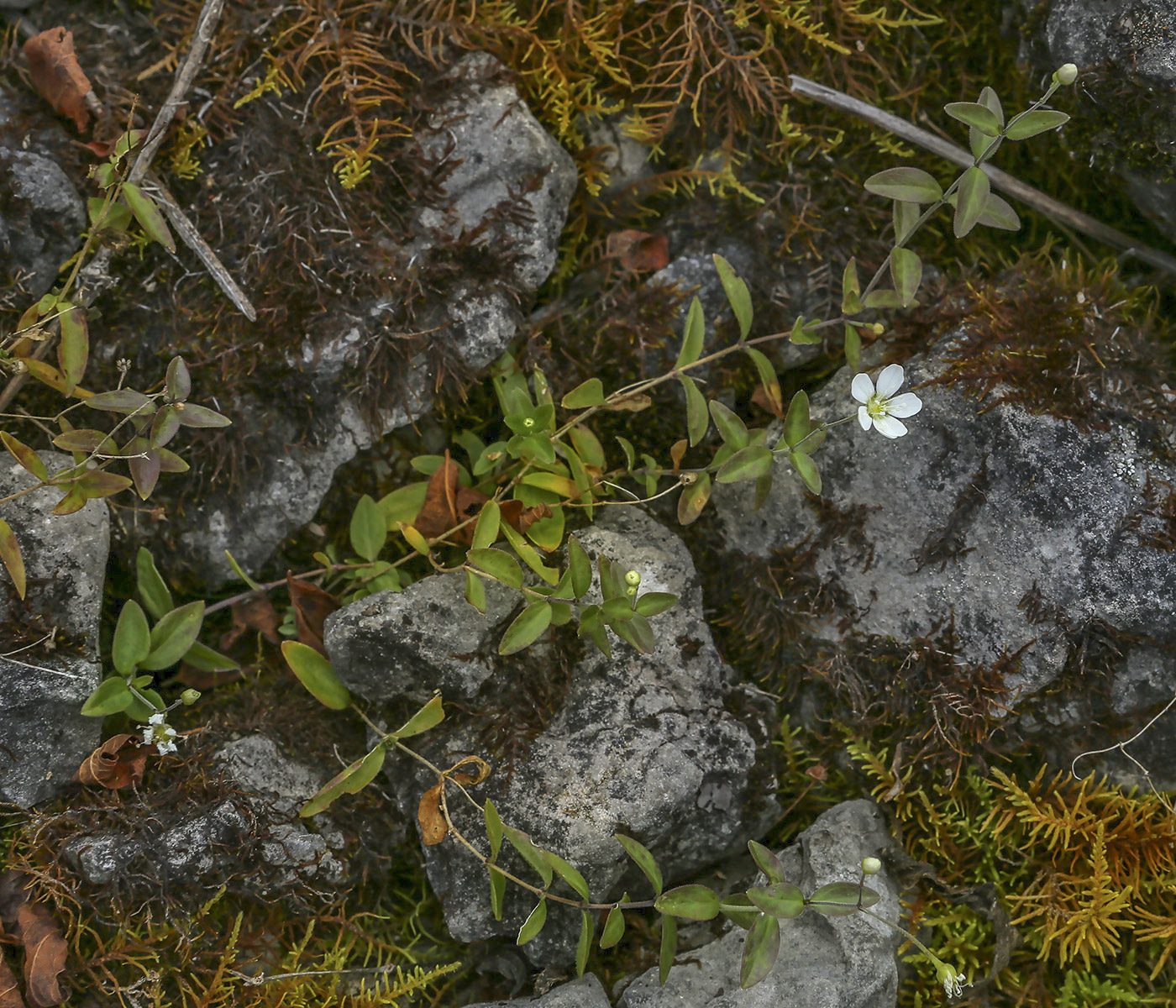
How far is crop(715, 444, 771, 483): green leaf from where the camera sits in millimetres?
3086

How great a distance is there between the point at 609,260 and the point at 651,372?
19.4 inches

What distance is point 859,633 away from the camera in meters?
3.45

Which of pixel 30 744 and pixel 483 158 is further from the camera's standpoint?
pixel 483 158

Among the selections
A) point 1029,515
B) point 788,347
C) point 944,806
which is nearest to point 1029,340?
point 1029,515

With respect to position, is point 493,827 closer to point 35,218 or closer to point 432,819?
point 432,819

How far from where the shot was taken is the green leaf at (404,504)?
3.44 metres

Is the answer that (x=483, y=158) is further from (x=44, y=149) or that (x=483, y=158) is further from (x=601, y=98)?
(x=44, y=149)

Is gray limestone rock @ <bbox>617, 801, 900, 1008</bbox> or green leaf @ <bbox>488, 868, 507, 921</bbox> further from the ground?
green leaf @ <bbox>488, 868, 507, 921</bbox>

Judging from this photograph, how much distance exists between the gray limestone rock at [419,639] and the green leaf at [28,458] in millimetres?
1082

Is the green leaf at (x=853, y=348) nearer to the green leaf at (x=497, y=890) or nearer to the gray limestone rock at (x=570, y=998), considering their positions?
the green leaf at (x=497, y=890)

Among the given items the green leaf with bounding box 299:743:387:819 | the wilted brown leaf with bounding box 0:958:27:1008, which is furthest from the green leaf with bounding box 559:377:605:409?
the wilted brown leaf with bounding box 0:958:27:1008

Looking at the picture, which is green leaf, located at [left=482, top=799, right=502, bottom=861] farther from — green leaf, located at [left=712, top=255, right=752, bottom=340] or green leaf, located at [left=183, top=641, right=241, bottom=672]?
green leaf, located at [left=712, top=255, right=752, bottom=340]

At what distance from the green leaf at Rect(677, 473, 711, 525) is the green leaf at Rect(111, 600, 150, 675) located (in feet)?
6.53

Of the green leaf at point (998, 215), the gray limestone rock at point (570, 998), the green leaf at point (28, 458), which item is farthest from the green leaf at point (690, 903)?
the green leaf at point (28, 458)
